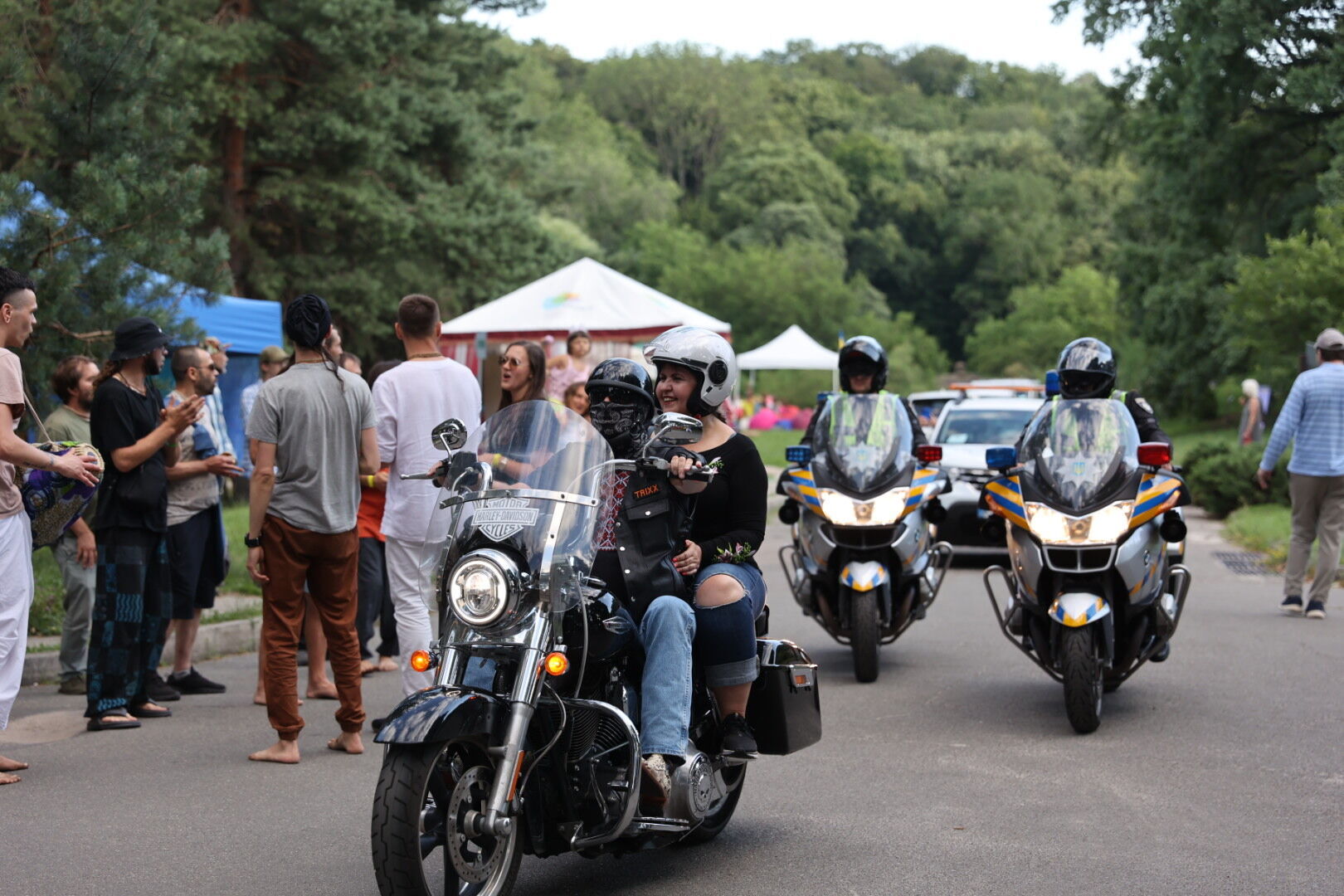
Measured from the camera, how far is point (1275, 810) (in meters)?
6.25

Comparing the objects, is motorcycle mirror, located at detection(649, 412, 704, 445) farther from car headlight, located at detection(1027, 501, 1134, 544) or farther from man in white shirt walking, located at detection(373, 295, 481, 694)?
car headlight, located at detection(1027, 501, 1134, 544)

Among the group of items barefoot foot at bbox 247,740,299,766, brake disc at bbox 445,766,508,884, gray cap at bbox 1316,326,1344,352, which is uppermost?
gray cap at bbox 1316,326,1344,352

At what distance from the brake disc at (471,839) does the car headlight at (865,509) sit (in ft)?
17.3

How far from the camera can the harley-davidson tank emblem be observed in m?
4.63

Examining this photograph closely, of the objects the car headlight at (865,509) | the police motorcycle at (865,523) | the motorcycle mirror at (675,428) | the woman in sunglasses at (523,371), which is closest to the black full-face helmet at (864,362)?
the police motorcycle at (865,523)

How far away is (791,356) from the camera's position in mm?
43094

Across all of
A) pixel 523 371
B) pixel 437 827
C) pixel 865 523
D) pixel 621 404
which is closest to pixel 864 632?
pixel 865 523

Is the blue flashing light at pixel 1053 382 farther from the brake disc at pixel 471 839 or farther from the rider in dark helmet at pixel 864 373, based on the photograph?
the brake disc at pixel 471 839

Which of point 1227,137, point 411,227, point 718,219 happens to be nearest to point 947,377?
point 718,219

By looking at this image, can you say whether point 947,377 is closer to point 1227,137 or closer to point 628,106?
point 628,106

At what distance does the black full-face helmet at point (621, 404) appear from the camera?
5.25 meters

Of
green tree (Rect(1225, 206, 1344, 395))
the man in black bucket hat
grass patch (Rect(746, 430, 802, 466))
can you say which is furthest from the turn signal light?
grass patch (Rect(746, 430, 802, 466))

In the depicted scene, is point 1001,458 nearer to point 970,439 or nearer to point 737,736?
point 737,736

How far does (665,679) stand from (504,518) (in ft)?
2.55
